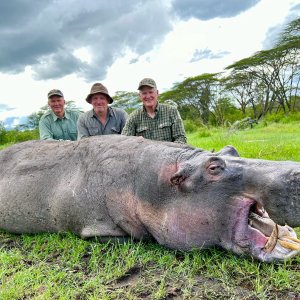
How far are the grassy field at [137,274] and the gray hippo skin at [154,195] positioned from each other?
0.12m

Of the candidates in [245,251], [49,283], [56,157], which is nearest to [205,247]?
[245,251]

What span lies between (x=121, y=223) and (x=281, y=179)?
5.21 feet

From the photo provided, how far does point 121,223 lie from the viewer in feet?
12.9

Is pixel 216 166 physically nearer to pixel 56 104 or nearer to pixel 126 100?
pixel 56 104

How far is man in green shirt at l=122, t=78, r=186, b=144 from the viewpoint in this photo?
22.2 ft

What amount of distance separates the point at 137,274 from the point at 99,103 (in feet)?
13.2

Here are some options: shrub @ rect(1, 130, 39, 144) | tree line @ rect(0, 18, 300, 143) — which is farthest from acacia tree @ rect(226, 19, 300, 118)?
shrub @ rect(1, 130, 39, 144)

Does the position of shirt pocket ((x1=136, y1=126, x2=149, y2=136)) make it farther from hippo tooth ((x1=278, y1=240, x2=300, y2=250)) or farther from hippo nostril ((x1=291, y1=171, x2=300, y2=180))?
hippo nostril ((x1=291, y1=171, x2=300, y2=180))

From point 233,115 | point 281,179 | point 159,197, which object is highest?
point 281,179

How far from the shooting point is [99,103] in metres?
6.95

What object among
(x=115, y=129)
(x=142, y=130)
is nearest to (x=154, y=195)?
(x=142, y=130)

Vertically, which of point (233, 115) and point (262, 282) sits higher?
point (262, 282)

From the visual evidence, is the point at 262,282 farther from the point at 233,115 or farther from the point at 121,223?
the point at 233,115

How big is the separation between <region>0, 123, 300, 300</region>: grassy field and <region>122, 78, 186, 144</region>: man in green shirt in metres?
2.96
